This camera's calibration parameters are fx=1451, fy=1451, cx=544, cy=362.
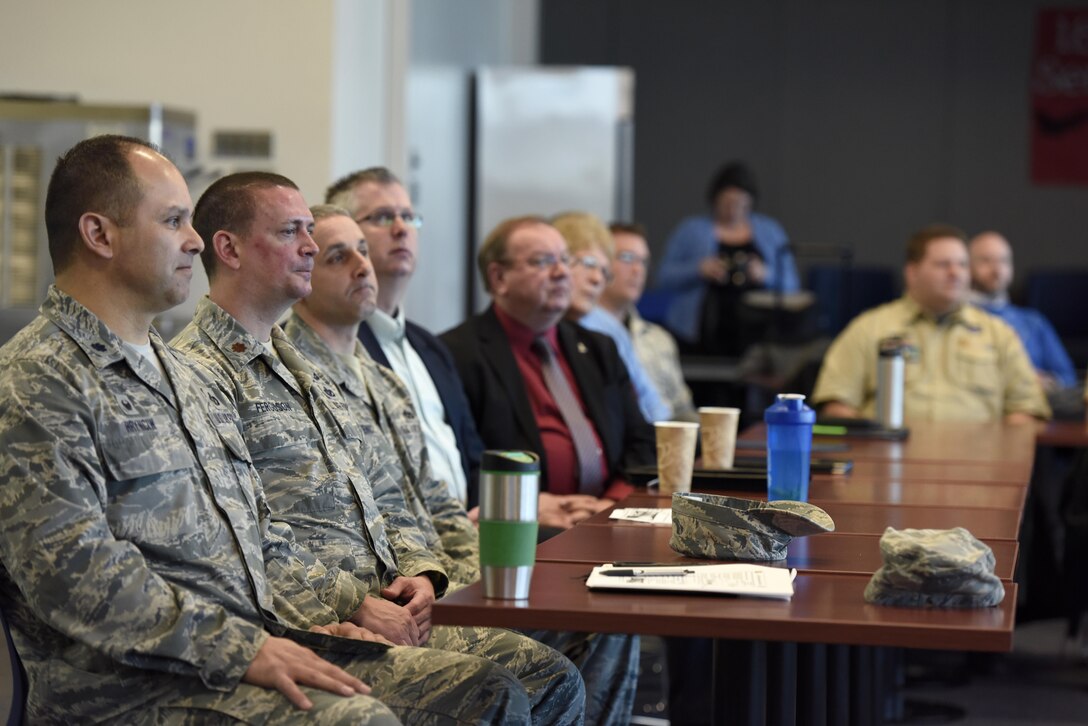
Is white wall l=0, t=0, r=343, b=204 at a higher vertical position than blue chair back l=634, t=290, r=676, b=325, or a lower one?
higher

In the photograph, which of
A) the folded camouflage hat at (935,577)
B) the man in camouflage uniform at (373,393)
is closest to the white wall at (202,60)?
the man in camouflage uniform at (373,393)

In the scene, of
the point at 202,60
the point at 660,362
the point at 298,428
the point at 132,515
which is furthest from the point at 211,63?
the point at 132,515

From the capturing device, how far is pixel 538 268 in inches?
144

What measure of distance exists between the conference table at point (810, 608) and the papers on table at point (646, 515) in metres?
0.03

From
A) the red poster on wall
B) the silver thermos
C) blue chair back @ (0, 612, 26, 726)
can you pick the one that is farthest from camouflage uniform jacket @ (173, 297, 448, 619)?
the red poster on wall

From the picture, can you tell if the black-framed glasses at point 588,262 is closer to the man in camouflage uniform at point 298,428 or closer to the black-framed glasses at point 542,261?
the black-framed glasses at point 542,261

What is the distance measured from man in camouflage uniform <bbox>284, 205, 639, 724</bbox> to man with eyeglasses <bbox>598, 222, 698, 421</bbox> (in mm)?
2130

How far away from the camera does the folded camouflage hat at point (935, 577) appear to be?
68.1 inches

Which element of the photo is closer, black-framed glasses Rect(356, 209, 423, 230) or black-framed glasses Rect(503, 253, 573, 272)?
black-framed glasses Rect(356, 209, 423, 230)

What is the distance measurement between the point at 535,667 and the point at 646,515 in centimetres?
33

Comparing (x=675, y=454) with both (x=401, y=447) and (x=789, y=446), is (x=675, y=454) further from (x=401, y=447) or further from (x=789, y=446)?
(x=401, y=447)

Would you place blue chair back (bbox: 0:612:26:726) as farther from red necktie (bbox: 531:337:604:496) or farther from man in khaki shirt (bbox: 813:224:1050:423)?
man in khaki shirt (bbox: 813:224:1050:423)

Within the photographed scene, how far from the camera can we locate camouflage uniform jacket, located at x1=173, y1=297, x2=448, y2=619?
2.26m

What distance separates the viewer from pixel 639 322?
17.2 ft
